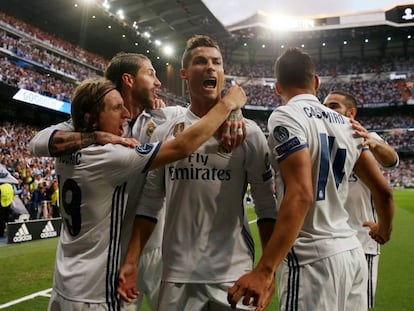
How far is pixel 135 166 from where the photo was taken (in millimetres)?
2268

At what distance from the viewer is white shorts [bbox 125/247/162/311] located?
9.71ft

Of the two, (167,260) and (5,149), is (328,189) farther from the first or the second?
(5,149)

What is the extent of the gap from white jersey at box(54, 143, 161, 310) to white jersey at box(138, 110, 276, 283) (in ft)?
0.89

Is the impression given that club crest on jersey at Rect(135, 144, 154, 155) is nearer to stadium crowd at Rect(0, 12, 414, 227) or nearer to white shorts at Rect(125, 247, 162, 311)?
white shorts at Rect(125, 247, 162, 311)

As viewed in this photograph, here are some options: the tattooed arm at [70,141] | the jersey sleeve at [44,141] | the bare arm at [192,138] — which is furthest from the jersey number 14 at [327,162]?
the jersey sleeve at [44,141]

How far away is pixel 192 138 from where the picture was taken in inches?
87.6

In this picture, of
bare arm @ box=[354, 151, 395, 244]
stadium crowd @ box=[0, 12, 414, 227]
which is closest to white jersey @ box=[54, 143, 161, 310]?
bare arm @ box=[354, 151, 395, 244]

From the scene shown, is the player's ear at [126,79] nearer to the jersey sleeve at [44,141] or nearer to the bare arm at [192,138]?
the jersey sleeve at [44,141]

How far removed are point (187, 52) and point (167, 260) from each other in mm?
1268

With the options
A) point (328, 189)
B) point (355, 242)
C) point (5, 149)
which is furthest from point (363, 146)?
point (5, 149)

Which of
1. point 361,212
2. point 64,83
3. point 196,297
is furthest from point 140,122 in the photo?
point 64,83

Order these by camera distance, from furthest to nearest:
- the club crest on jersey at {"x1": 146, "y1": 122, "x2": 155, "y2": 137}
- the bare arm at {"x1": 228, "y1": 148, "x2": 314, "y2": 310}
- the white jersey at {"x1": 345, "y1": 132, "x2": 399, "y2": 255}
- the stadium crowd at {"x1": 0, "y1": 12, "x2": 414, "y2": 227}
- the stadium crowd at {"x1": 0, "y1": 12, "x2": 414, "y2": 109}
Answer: the stadium crowd at {"x1": 0, "y1": 12, "x2": 414, "y2": 109}
the stadium crowd at {"x1": 0, "y1": 12, "x2": 414, "y2": 227}
the white jersey at {"x1": 345, "y1": 132, "x2": 399, "y2": 255}
the club crest on jersey at {"x1": 146, "y1": 122, "x2": 155, "y2": 137}
the bare arm at {"x1": 228, "y1": 148, "x2": 314, "y2": 310}

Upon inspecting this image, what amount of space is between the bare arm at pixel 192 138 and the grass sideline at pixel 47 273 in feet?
12.8

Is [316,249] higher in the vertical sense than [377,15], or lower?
lower
